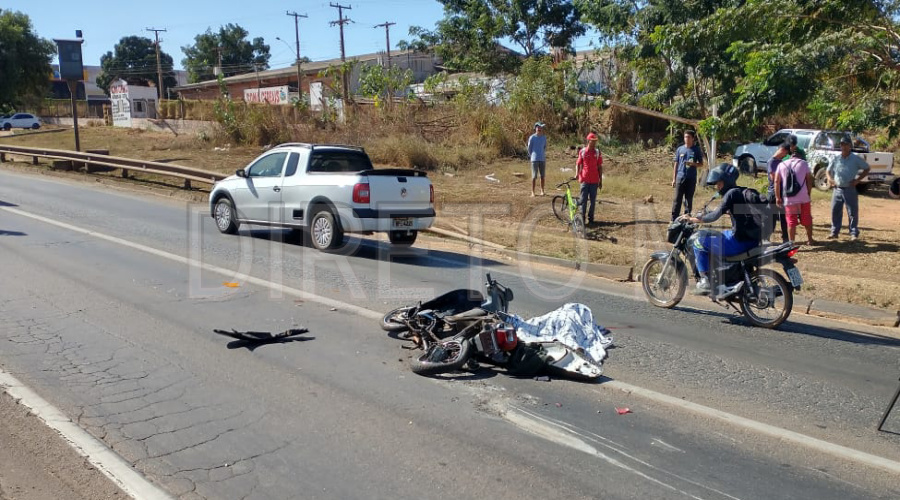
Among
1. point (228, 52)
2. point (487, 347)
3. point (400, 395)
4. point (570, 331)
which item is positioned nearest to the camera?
point (400, 395)

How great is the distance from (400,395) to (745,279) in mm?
4365

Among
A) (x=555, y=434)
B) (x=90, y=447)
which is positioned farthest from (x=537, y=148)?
(x=90, y=447)

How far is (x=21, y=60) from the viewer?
58594 mm

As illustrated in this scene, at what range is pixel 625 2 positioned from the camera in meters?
24.2

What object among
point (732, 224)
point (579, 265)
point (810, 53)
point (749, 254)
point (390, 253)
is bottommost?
point (579, 265)

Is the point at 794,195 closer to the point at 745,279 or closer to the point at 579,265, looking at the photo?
the point at 579,265

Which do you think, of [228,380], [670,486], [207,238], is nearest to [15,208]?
[207,238]

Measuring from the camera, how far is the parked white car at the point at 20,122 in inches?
2181

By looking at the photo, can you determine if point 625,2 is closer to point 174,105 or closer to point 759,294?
point 759,294

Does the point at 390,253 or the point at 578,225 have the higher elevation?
the point at 578,225

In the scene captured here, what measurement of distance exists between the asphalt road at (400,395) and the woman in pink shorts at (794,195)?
13.7ft

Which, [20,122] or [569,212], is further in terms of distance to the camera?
[20,122]

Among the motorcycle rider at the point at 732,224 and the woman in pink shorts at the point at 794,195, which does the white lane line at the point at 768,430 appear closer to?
the motorcycle rider at the point at 732,224

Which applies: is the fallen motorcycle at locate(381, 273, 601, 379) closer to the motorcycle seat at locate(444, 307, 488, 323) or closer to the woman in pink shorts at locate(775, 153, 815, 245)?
the motorcycle seat at locate(444, 307, 488, 323)
